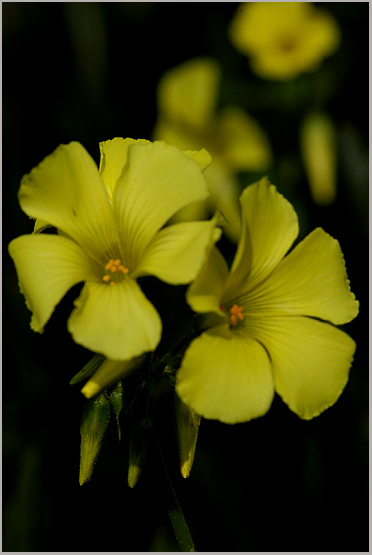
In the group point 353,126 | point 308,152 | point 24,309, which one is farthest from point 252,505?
point 353,126

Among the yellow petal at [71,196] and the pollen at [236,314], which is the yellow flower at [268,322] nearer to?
the pollen at [236,314]

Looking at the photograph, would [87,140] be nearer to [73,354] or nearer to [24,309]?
[24,309]

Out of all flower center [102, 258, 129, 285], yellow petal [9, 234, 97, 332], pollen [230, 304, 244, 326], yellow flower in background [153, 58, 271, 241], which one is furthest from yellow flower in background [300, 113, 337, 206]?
yellow petal [9, 234, 97, 332]

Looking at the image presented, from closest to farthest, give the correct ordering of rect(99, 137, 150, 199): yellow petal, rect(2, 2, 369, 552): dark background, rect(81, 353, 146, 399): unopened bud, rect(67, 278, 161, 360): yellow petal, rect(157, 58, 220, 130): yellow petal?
rect(67, 278, 161, 360): yellow petal → rect(81, 353, 146, 399): unopened bud → rect(99, 137, 150, 199): yellow petal → rect(2, 2, 369, 552): dark background → rect(157, 58, 220, 130): yellow petal

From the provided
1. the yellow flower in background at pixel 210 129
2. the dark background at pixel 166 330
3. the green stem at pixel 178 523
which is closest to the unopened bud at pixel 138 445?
the green stem at pixel 178 523

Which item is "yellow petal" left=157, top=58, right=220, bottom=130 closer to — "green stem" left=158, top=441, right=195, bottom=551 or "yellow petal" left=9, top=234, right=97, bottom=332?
"yellow petal" left=9, top=234, right=97, bottom=332

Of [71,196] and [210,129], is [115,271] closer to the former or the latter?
[71,196]
